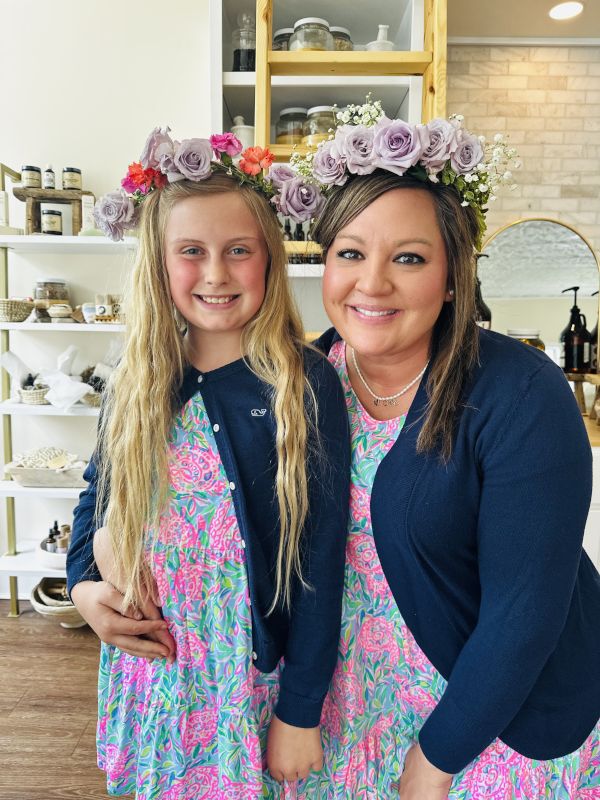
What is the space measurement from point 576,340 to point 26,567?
9.19 feet

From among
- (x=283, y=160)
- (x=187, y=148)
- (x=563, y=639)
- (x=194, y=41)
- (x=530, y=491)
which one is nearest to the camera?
(x=530, y=491)

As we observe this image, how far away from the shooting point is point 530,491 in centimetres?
82

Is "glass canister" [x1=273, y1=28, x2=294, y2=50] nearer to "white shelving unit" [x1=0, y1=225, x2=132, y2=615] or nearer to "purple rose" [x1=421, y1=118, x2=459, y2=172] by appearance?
"white shelving unit" [x1=0, y1=225, x2=132, y2=615]

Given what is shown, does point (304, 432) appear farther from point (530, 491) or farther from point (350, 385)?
point (530, 491)

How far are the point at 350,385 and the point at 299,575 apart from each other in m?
0.34

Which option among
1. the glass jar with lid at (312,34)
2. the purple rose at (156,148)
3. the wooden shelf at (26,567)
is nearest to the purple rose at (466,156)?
the purple rose at (156,148)

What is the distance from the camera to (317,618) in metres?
0.98

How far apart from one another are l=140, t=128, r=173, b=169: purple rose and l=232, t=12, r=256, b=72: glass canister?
1415mm

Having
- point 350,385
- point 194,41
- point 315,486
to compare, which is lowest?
point 315,486

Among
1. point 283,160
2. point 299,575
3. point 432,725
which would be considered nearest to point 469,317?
point 299,575

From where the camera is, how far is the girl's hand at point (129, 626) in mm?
1036

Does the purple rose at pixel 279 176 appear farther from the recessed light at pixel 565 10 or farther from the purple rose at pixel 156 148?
the recessed light at pixel 565 10

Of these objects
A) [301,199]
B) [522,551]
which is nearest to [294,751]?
[522,551]

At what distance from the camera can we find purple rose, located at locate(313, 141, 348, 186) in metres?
0.96
